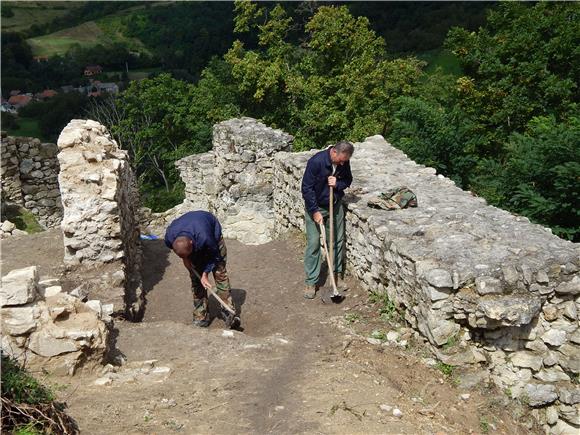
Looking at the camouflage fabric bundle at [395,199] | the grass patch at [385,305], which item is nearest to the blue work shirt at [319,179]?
the camouflage fabric bundle at [395,199]

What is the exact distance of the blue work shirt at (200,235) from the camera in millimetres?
6719

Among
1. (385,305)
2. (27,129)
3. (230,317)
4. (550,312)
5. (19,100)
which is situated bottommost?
(27,129)

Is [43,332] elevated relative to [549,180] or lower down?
elevated

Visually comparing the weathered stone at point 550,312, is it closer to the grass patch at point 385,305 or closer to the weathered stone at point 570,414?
the weathered stone at point 570,414

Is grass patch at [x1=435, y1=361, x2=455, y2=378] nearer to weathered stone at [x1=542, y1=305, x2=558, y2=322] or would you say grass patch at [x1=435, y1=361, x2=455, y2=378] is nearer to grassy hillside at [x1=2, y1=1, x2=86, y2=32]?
weathered stone at [x1=542, y1=305, x2=558, y2=322]

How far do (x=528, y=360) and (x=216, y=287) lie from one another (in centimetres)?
362

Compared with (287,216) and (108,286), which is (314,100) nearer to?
(287,216)

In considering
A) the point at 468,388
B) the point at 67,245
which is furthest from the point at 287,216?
the point at 468,388

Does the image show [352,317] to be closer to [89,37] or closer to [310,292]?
[310,292]

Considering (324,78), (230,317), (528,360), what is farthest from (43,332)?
(324,78)

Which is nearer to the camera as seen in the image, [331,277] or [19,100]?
[331,277]

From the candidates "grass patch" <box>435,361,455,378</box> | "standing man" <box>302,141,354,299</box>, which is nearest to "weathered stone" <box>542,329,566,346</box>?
"grass patch" <box>435,361,455,378</box>

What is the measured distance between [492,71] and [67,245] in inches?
563

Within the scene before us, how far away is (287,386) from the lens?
532cm
